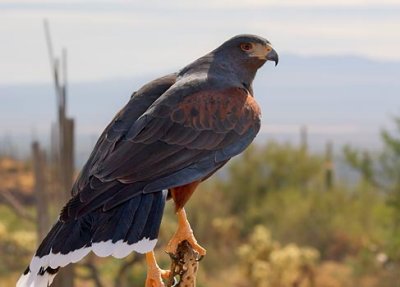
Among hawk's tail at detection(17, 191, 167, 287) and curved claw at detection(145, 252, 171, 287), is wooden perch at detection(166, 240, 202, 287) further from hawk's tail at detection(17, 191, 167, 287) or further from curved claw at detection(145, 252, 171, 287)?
hawk's tail at detection(17, 191, 167, 287)

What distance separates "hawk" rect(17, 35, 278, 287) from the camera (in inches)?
171

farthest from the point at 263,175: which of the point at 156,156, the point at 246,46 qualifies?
the point at 156,156

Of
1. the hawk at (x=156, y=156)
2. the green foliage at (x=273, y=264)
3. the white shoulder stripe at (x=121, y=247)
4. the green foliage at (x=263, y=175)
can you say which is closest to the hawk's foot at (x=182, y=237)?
the hawk at (x=156, y=156)

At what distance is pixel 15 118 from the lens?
596 ft

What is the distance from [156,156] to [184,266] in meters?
0.60

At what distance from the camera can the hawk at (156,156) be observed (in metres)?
4.35

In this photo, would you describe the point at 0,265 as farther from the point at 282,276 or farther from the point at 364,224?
the point at 364,224

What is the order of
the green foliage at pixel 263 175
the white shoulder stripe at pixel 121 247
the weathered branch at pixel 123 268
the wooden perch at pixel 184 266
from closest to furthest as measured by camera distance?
the white shoulder stripe at pixel 121 247 → the wooden perch at pixel 184 266 → the weathered branch at pixel 123 268 → the green foliage at pixel 263 175

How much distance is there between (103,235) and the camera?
169 inches

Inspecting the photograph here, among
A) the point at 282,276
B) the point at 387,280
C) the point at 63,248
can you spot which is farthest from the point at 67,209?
the point at 387,280

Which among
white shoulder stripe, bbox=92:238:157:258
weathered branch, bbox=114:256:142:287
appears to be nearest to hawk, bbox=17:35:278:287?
white shoulder stripe, bbox=92:238:157:258

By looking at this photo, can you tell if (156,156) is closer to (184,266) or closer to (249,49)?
(184,266)

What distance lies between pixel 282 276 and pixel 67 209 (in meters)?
13.2

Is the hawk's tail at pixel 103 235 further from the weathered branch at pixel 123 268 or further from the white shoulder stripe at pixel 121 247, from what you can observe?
the weathered branch at pixel 123 268
